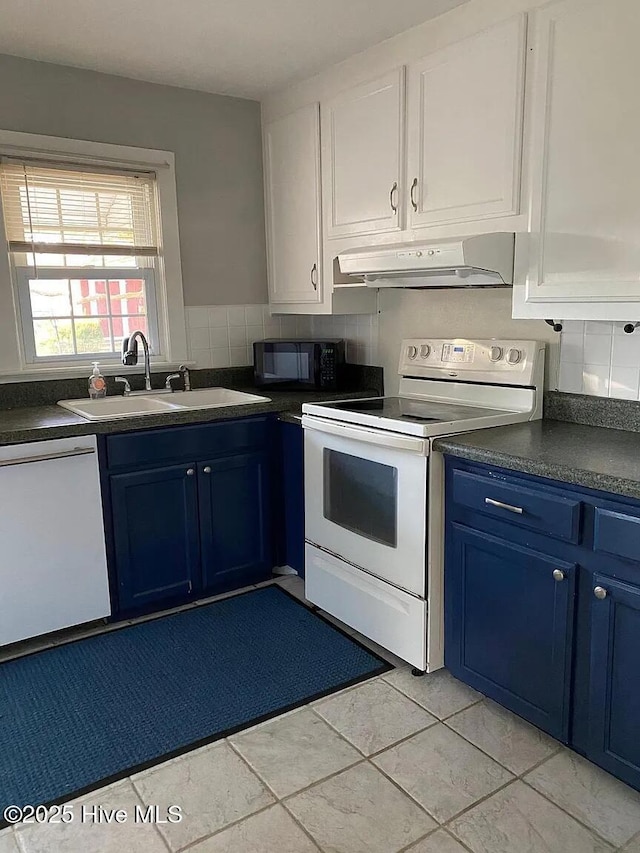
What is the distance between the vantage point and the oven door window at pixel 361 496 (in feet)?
7.77

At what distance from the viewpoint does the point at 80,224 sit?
308 centimetres

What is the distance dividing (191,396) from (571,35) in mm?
2186

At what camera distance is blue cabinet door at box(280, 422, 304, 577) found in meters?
2.96

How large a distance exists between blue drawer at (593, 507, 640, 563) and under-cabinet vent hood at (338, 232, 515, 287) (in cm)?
95

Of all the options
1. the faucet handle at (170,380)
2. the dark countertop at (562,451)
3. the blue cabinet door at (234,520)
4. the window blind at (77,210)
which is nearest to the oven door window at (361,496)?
the dark countertop at (562,451)

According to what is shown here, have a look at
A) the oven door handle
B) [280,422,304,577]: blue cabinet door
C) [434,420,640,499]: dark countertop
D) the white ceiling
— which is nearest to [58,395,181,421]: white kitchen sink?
[280,422,304,577]: blue cabinet door

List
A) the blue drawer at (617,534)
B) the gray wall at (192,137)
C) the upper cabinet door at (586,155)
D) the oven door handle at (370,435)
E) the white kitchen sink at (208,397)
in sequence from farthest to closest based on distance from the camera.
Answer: the white kitchen sink at (208,397) → the gray wall at (192,137) → the oven door handle at (370,435) → the upper cabinet door at (586,155) → the blue drawer at (617,534)

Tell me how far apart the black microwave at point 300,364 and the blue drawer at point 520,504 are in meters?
1.27

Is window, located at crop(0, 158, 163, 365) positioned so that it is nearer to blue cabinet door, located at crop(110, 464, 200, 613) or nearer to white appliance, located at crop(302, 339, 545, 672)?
blue cabinet door, located at crop(110, 464, 200, 613)

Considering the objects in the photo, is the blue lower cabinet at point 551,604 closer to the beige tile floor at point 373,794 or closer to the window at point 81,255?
the beige tile floor at point 373,794

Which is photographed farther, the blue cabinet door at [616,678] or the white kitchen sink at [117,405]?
the white kitchen sink at [117,405]

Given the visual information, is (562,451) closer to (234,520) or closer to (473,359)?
(473,359)

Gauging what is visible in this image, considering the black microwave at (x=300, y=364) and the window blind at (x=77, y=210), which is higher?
the window blind at (x=77, y=210)

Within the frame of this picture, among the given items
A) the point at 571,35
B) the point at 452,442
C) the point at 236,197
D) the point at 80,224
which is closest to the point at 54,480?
the point at 80,224
